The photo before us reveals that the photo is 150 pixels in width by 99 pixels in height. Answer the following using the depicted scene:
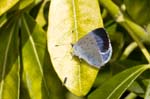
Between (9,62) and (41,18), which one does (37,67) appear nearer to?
(9,62)

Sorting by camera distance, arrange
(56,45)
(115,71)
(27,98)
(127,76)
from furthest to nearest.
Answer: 1. (115,71)
2. (27,98)
3. (127,76)
4. (56,45)

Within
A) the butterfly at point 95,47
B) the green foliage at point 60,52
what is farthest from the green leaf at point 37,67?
the butterfly at point 95,47

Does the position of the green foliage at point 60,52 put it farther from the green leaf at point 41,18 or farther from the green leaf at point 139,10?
the green leaf at point 41,18

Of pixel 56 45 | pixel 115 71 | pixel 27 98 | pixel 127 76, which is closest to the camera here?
pixel 56 45

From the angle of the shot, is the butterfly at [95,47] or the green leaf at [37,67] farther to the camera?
the green leaf at [37,67]

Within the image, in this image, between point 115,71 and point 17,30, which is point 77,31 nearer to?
point 17,30

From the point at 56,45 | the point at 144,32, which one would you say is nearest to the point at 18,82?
the point at 56,45

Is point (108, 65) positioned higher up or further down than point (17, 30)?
further down

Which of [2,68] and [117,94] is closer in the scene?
[117,94]
